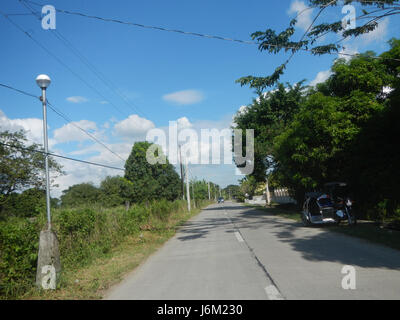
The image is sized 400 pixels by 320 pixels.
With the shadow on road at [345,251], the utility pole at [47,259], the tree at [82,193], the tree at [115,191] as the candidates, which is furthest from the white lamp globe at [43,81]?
the tree at [82,193]

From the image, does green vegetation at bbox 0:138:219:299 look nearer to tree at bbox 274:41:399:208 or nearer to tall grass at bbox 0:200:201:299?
tall grass at bbox 0:200:201:299

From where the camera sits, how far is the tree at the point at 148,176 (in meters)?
54.1

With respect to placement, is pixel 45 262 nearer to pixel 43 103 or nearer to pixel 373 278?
pixel 43 103

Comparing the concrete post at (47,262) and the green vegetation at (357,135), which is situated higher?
the green vegetation at (357,135)

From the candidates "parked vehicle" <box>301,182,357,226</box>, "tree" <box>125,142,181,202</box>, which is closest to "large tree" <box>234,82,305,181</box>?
Answer: "parked vehicle" <box>301,182,357,226</box>

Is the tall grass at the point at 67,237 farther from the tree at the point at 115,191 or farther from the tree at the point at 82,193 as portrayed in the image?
the tree at the point at 82,193

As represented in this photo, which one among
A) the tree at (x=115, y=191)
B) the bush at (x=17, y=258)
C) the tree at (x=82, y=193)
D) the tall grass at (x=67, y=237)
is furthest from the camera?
the tree at (x=82, y=193)

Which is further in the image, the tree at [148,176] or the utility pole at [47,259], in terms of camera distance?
the tree at [148,176]

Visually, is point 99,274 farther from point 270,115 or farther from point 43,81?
point 270,115

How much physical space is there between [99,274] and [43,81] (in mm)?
5094

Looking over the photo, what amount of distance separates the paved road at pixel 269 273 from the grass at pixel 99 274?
1.26ft

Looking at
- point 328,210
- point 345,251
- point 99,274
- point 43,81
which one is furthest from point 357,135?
point 43,81
